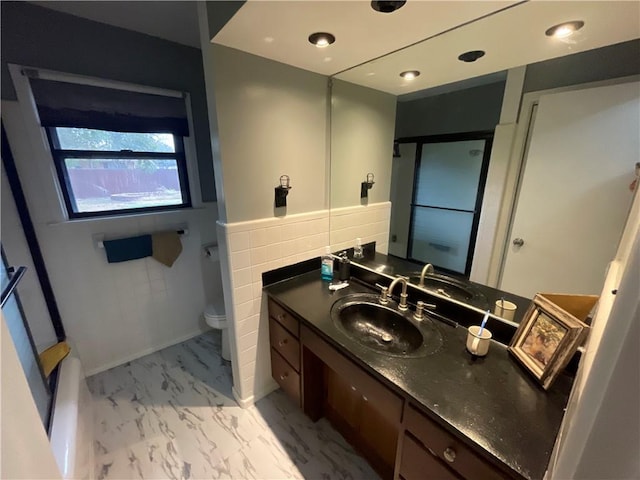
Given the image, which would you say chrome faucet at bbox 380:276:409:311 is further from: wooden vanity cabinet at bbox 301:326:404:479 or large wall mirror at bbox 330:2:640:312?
wooden vanity cabinet at bbox 301:326:404:479

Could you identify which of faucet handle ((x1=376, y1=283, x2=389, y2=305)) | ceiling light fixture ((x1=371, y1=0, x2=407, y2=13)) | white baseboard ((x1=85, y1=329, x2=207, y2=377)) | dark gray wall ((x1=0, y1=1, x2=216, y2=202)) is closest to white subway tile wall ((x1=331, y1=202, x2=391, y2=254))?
faucet handle ((x1=376, y1=283, x2=389, y2=305))

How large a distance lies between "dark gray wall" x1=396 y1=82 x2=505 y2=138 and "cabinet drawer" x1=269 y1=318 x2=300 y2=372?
1222mm

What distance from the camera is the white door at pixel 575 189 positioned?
2.61ft

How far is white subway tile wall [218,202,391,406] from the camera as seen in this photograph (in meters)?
1.46

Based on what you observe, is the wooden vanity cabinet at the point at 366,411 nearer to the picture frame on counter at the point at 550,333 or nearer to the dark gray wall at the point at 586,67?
the picture frame on counter at the point at 550,333

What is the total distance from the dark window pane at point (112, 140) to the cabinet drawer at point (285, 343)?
1.60 metres

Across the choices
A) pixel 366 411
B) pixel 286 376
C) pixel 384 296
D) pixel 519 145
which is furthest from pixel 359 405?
pixel 519 145

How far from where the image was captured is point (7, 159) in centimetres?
149

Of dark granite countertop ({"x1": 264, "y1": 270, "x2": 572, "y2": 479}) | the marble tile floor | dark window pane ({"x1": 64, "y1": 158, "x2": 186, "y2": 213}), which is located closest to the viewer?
dark granite countertop ({"x1": 264, "y1": 270, "x2": 572, "y2": 479})

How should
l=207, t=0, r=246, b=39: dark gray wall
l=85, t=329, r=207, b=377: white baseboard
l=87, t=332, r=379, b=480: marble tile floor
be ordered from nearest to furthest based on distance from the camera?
l=207, t=0, r=246, b=39: dark gray wall < l=87, t=332, r=379, b=480: marble tile floor < l=85, t=329, r=207, b=377: white baseboard

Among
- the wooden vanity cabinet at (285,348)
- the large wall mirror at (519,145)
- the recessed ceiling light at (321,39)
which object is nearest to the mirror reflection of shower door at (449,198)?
the large wall mirror at (519,145)

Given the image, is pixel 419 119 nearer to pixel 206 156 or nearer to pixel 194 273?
pixel 206 156

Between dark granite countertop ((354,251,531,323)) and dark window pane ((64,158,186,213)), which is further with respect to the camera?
dark window pane ((64,158,186,213))

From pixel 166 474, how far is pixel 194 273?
1339mm
